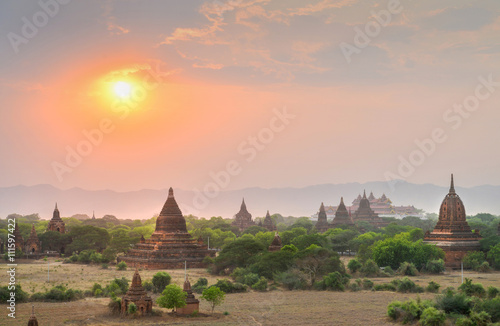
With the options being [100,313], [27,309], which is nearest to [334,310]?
[100,313]

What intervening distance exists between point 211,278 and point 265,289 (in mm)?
9702

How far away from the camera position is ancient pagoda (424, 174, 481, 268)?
267ft

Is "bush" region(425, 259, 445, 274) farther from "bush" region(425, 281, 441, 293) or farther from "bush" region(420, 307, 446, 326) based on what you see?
"bush" region(420, 307, 446, 326)

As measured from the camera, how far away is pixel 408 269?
7269cm

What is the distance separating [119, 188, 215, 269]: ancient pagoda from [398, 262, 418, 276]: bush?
73.7 ft

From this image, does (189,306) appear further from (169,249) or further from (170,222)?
(170,222)

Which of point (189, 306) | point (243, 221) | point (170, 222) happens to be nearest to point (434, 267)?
point (170, 222)

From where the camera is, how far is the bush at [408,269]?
72312 mm

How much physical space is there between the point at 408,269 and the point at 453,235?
40.0 feet

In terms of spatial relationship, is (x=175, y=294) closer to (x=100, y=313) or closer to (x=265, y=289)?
(x=100, y=313)

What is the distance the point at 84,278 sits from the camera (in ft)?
227

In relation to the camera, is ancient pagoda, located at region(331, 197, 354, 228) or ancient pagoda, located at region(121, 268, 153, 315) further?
ancient pagoda, located at region(331, 197, 354, 228)

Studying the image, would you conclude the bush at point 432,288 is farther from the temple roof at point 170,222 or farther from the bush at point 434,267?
the temple roof at point 170,222

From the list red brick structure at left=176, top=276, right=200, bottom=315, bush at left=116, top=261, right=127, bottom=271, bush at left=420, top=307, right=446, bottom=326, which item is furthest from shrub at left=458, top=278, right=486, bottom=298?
bush at left=116, top=261, right=127, bottom=271
